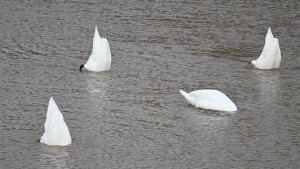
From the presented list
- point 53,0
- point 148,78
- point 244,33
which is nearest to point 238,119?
point 148,78

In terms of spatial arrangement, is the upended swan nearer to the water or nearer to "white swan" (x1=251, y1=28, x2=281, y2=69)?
the water

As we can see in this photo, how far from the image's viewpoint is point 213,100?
39.3 ft

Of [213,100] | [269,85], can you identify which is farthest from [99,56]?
[269,85]

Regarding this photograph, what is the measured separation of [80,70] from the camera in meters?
13.8

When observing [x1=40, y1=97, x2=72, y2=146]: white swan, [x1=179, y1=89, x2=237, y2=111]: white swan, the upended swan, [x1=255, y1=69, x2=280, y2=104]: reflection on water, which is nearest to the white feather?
the upended swan

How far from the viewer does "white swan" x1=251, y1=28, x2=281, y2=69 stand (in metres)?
13.9

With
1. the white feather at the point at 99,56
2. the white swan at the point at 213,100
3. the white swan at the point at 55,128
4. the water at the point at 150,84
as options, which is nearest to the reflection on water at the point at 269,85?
the water at the point at 150,84

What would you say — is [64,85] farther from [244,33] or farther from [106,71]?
[244,33]

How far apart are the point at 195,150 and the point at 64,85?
125 inches

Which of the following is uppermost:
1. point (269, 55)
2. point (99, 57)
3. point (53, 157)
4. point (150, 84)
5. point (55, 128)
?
point (269, 55)

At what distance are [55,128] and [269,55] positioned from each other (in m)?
4.77

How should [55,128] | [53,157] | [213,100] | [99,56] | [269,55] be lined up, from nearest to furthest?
[53,157] → [55,128] → [213,100] → [99,56] → [269,55]

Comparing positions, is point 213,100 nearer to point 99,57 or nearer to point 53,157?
point 99,57

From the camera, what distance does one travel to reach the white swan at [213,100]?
11969 millimetres
